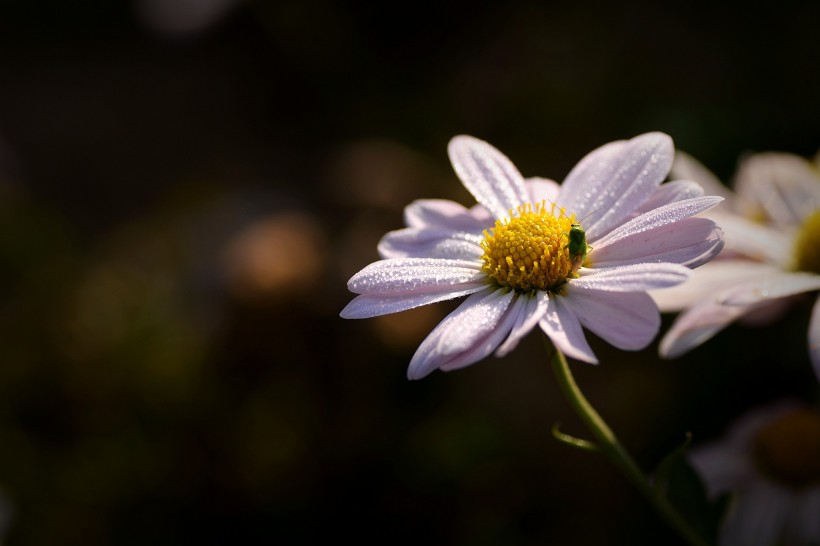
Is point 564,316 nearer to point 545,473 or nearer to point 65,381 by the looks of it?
point 545,473

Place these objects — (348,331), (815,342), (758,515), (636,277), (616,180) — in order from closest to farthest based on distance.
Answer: (636,277)
(815,342)
(616,180)
(758,515)
(348,331)

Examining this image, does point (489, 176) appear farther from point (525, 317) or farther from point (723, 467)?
point (723, 467)

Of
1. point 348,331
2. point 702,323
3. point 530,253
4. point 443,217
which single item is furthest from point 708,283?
point 348,331

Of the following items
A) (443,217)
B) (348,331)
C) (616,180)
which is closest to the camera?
(616,180)

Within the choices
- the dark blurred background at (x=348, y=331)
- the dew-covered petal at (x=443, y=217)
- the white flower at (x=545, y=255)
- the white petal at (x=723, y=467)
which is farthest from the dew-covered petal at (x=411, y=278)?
the dark blurred background at (x=348, y=331)

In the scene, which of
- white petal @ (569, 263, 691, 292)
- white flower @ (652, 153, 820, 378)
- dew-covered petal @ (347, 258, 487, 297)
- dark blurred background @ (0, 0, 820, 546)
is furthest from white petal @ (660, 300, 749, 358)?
dark blurred background @ (0, 0, 820, 546)

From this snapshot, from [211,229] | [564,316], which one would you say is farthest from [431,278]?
[211,229]

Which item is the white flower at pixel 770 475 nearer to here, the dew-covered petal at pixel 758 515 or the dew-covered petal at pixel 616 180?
the dew-covered petal at pixel 758 515
